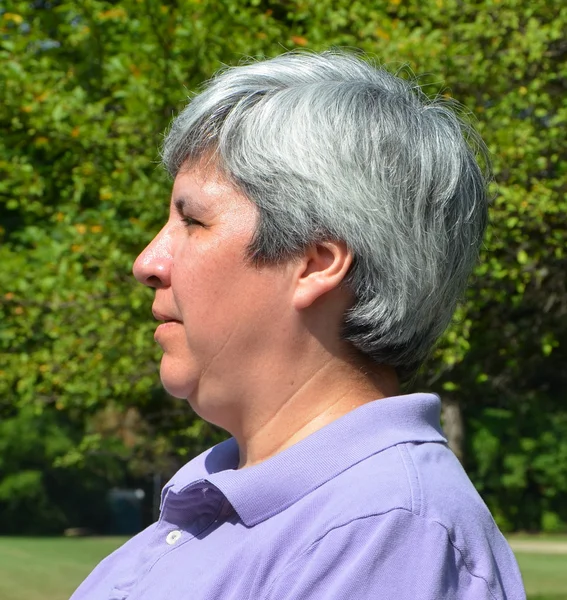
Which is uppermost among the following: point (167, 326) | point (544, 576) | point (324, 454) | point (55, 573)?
point (167, 326)

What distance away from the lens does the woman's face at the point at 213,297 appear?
1320mm

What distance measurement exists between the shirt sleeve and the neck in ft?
0.78

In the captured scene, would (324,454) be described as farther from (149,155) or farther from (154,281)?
(149,155)

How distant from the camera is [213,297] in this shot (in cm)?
133

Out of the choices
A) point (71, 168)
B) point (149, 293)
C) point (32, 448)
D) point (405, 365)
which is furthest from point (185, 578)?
point (32, 448)

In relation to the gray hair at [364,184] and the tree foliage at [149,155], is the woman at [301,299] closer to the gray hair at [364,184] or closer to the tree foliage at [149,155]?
the gray hair at [364,184]

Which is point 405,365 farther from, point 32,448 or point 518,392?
point 32,448

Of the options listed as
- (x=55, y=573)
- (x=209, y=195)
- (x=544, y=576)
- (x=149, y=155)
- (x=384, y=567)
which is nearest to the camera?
(x=384, y=567)

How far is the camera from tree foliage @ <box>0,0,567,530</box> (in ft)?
14.7

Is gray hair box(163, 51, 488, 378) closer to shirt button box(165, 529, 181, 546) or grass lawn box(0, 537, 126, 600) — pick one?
shirt button box(165, 529, 181, 546)

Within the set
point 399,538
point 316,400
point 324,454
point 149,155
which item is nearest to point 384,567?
point 399,538

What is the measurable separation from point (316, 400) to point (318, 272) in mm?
176

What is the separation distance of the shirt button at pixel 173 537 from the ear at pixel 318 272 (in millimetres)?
371

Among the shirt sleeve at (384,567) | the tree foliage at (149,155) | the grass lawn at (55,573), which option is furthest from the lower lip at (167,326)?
the grass lawn at (55,573)
